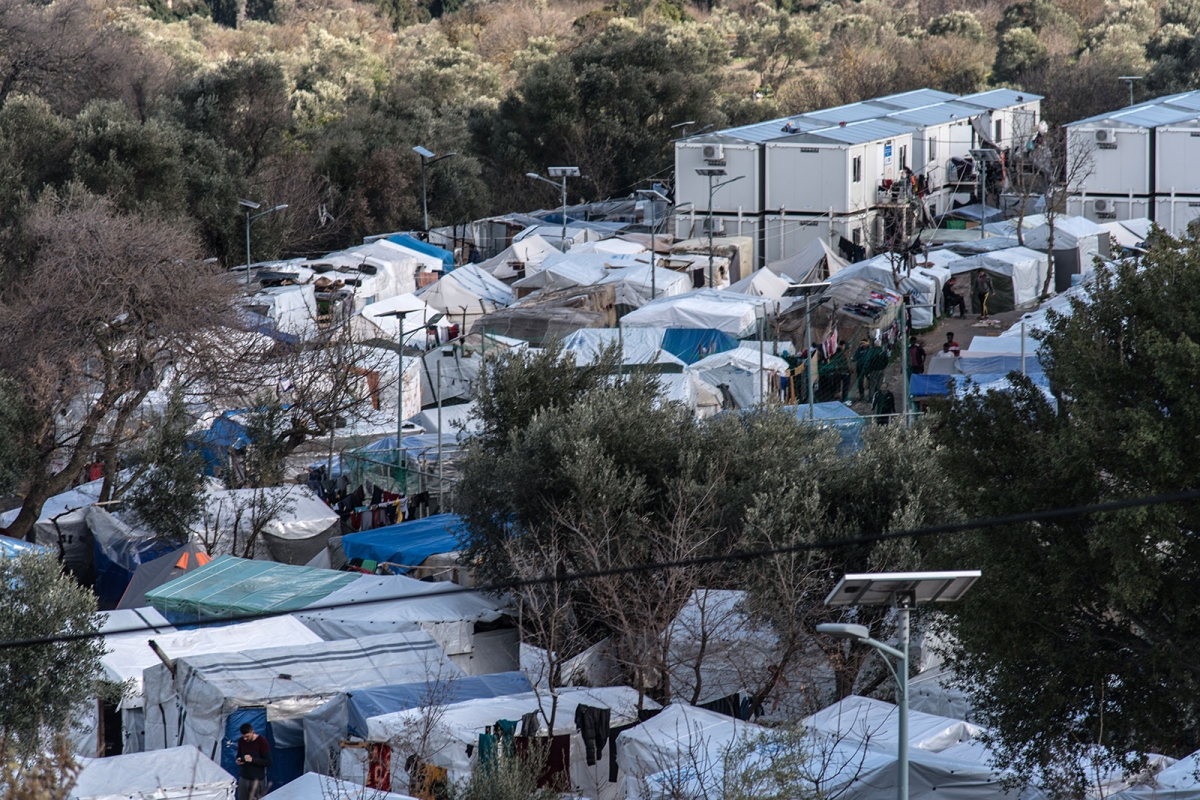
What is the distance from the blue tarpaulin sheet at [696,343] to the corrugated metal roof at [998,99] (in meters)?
26.7

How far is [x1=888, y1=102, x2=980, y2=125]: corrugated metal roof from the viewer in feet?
157

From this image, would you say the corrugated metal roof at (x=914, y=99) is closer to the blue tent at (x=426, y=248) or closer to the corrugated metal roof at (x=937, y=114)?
the corrugated metal roof at (x=937, y=114)

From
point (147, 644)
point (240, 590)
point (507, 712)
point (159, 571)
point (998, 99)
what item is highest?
point (507, 712)

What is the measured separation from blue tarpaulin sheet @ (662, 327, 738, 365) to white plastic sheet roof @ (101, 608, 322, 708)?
1468 cm

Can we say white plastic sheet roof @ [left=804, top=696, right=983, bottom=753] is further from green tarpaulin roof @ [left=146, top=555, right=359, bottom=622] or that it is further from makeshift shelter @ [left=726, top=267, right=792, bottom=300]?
makeshift shelter @ [left=726, top=267, right=792, bottom=300]

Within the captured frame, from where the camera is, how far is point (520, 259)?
40250 mm

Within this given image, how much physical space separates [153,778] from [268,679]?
2.32 meters

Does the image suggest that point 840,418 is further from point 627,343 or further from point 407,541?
point 627,343

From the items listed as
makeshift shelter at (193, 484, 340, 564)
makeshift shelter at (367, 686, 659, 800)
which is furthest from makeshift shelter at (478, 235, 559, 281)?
makeshift shelter at (367, 686, 659, 800)

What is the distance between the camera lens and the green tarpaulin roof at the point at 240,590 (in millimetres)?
16234

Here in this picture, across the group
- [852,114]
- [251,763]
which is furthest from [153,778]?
[852,114]

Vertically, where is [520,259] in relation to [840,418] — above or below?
Answer: below

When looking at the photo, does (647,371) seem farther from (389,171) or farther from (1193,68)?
(1193,68)

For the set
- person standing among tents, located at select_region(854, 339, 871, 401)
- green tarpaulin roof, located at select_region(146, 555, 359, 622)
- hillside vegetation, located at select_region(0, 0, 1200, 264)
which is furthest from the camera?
hillside vegetation, located at select_region(0, 0, 1200, 264)
